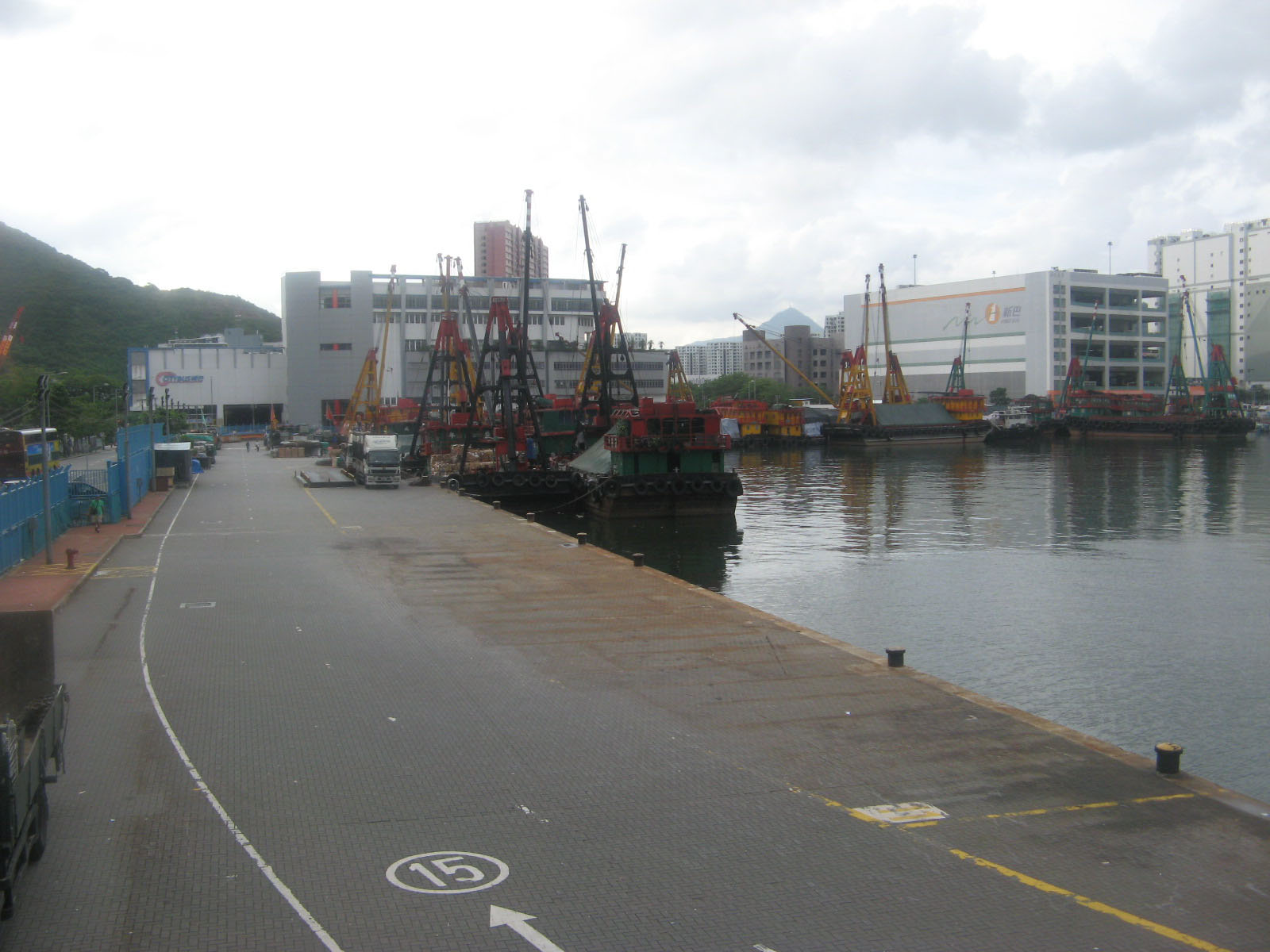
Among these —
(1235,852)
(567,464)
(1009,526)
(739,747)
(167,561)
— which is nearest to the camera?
(1235,852)

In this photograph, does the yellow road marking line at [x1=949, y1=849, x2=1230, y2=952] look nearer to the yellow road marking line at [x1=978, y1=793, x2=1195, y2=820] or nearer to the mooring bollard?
the yellow road marking line at [x1=978, y1=793, x2=1195, y2=820]

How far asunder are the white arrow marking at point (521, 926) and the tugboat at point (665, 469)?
39099mm

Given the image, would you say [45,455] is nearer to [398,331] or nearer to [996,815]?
[996,815]

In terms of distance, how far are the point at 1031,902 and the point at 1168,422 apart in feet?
413

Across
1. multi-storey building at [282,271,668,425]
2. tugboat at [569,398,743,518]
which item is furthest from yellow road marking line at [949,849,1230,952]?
multi-storey building at [282,271,668,425]

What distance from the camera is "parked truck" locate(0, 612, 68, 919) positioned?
721 cm

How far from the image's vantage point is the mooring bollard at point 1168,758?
10.6 metres

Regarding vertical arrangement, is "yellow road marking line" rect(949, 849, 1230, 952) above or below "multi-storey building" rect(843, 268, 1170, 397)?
below

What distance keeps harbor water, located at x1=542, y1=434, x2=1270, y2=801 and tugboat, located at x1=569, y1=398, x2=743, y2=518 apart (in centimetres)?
109

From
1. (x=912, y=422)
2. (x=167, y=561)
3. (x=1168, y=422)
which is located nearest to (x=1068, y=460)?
(x=912, y=422)

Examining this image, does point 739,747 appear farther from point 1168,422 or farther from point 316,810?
point 1168,422

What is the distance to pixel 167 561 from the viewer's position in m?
26.2

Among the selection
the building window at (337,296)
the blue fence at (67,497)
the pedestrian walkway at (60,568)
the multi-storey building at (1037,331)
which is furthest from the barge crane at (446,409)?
the multi-storey building at (1037,331)

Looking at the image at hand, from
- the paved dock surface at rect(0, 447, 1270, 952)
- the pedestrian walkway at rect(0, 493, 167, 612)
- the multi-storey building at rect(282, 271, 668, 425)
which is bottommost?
the paved dock surface at rect(0, 447, 1270, 952)
